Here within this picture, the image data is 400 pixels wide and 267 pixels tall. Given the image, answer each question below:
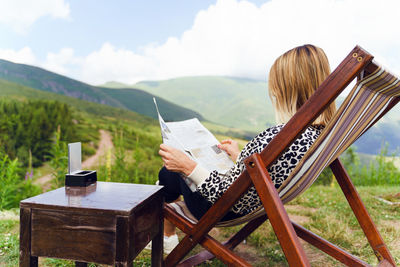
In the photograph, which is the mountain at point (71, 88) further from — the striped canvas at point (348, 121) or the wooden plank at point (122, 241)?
the wooden plank at point (122, 241)

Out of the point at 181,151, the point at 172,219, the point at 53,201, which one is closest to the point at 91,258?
the point at 53,201

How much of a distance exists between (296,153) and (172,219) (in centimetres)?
67

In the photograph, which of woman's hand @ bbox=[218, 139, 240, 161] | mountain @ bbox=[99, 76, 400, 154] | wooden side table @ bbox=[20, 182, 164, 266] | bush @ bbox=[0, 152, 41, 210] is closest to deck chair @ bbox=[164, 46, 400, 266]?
wooden side table @ bbox=[20, 182, 164, 266]

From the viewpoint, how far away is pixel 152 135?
34.2 feet

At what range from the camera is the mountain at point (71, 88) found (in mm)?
9938

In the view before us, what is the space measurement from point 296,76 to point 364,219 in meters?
0.85

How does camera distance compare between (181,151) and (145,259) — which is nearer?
(181,151)

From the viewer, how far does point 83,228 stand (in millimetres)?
1165

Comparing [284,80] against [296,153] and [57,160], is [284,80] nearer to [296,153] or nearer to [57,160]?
[296,153]

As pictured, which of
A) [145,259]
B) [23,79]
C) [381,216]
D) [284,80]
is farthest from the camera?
[23,79]

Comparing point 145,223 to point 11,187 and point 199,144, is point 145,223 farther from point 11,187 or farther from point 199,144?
point 11,187

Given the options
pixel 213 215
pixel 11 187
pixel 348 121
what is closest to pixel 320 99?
pixel 348 121

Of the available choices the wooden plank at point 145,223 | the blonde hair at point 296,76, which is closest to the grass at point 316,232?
the wooden plank at point 145,223

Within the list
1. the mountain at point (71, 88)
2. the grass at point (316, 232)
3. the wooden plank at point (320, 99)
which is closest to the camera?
the wooden plank at point (320, 99)
